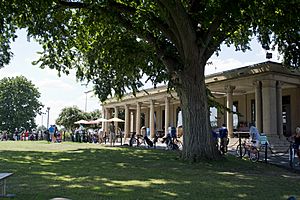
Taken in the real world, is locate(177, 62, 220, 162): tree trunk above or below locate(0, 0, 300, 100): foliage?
below

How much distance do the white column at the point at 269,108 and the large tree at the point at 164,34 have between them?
5.60m

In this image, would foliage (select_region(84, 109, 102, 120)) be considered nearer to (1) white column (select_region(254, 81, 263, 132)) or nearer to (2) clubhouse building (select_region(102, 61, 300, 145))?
(2) clubhouse building (select_region(102, 61, 300, 145))

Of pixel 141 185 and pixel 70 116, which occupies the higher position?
pixel 70 116

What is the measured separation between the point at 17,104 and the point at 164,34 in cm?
5997

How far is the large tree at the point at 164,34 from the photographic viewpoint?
13.5 meters

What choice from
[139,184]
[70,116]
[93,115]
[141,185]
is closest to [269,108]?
[139,184]

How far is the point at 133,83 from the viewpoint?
21.6 m

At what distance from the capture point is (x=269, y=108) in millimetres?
24359

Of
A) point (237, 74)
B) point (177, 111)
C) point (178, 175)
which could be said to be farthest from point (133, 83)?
point (177, 111)

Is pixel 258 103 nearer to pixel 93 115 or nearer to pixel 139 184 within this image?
pixel 139 184

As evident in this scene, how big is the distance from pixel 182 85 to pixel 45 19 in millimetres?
6849

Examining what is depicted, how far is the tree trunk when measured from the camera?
13.8 metres

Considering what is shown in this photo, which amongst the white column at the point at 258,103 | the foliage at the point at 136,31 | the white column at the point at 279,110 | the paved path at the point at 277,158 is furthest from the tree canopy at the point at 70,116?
the white column at the point at 279,110

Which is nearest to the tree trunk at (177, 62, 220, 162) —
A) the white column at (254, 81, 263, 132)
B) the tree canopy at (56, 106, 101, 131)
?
the white column at (254, 81, 263, 132)
